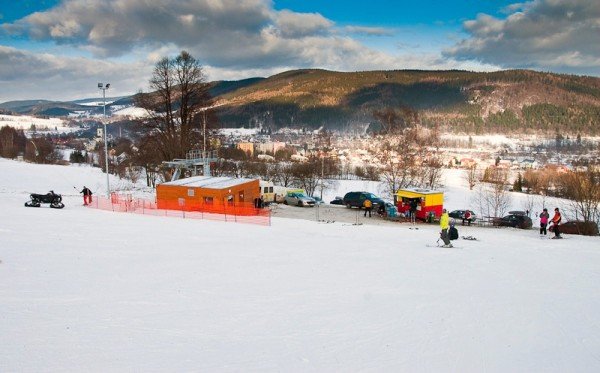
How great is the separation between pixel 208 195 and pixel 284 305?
804 inches

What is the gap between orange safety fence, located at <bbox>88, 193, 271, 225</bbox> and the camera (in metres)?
25.6

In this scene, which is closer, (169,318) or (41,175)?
(169,318)

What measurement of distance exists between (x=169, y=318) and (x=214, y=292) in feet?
5.87

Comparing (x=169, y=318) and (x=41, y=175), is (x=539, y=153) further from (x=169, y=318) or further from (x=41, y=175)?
(x=169, y=318)

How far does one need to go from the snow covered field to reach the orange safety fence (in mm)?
8720

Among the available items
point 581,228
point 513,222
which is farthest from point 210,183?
point 581,228

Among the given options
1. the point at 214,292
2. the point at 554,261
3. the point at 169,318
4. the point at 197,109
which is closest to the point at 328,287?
the point at 214,292

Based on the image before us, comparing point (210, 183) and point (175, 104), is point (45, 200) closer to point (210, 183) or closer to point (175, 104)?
point (210, 183)

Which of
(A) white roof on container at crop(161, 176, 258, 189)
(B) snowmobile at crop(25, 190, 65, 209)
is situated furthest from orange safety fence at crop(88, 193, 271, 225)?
(B) snowmobile at crop(25, 190, 65, 209)

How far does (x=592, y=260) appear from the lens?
1519 cm

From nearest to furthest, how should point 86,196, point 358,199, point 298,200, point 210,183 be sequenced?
point 86,196, point 210,183, point 358,199, point 298,200

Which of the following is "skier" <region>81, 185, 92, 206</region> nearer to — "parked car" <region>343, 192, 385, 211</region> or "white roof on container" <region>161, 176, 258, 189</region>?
"white roof on container" <region>161, 176, 258, 189</region>

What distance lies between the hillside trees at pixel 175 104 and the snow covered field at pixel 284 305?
2312 cm

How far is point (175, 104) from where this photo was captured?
40.0 m
